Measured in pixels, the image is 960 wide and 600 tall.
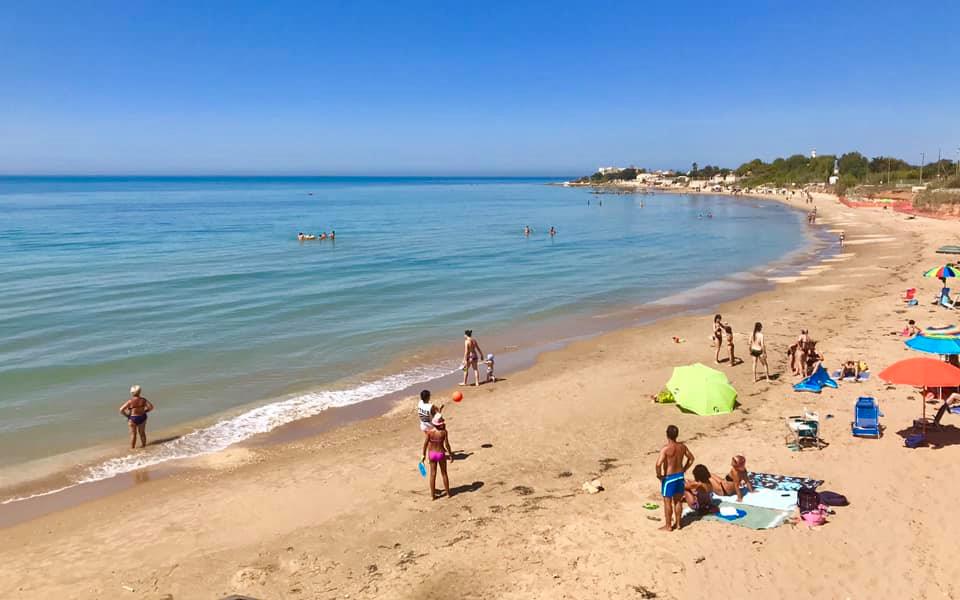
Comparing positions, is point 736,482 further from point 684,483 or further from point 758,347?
point 758,347

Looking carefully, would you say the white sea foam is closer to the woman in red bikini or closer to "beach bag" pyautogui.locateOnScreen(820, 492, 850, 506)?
the woman in red bikini

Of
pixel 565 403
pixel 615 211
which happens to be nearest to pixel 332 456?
pixel 565 403

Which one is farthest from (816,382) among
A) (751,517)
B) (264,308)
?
(264,308)

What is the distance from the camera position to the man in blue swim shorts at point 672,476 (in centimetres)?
884

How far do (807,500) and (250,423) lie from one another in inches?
467

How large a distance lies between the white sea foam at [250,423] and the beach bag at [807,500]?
35.2 feet

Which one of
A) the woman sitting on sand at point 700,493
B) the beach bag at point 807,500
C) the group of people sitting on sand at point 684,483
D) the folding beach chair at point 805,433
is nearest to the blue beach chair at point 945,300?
the folding beach chair at point 805,433

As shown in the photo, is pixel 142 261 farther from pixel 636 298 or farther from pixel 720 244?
pixel 720 244

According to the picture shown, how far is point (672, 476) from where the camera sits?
8828 millimetres

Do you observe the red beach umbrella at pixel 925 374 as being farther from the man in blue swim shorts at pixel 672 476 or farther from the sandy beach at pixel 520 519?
the man in blue swim shorts at pixel 672 476

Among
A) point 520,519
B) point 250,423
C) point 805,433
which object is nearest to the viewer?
point 520,519

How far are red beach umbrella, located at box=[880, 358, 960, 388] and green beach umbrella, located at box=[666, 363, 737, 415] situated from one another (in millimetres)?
3521

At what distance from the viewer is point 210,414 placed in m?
15.9

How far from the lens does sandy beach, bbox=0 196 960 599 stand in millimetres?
8188
